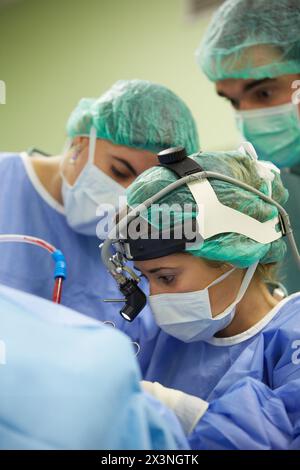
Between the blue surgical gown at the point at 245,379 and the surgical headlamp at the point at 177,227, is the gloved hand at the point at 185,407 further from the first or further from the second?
the surgical headlamp at the point at 177,227

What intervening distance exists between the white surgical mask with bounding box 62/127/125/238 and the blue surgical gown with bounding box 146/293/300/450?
17.4 inches

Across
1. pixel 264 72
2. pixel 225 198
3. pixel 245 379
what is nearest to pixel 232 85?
pixel 264 72

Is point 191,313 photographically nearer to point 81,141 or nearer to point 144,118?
point 144,118

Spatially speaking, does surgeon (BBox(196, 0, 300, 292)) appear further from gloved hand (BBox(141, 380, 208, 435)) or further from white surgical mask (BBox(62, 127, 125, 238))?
gloved hand (BBox(141, 380, 208, 435))

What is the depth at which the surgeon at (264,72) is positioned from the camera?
1.91 m

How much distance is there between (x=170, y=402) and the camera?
110 centimetres

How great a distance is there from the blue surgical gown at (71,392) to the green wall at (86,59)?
245cm

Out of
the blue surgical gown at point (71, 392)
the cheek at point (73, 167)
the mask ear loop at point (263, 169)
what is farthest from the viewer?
the cheek at point (73, 167)

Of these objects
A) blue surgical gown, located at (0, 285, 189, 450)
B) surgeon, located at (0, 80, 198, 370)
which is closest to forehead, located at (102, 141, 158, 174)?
surgeon, located at (0, 80, 198, 370)

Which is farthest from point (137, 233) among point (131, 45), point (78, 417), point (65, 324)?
point (131, 45)

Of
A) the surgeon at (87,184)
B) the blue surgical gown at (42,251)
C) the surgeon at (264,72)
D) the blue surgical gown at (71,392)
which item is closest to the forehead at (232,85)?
the surgeon at (264,72)

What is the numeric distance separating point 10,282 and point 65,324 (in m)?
1.03

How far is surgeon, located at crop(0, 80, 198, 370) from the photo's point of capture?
179 centimetres

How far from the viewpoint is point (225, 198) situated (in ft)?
4.45
